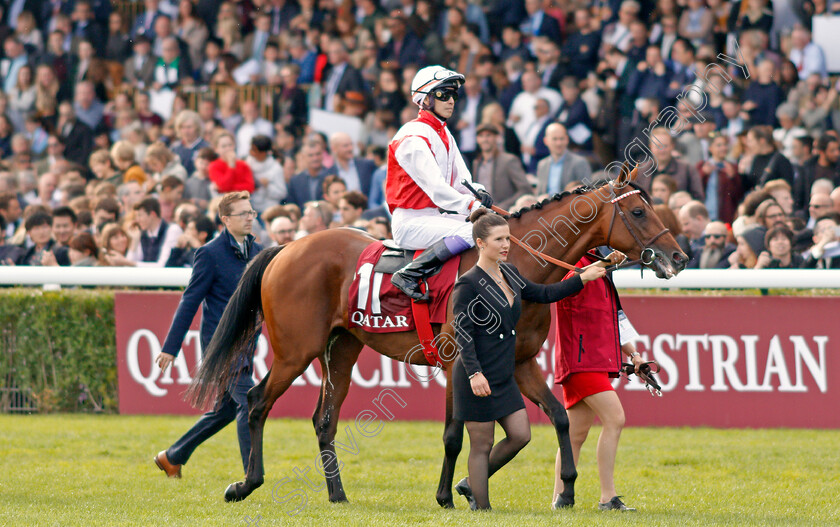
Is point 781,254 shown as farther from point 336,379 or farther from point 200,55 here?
point 200,55

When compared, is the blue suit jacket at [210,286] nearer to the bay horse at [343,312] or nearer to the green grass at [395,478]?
the bay horse at [343,312]

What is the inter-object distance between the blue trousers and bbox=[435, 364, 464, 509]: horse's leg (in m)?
1.28

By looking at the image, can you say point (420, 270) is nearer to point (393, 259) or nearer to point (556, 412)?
point (393, 259)

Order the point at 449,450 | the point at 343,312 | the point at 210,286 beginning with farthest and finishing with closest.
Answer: the point at 210,286 < the point at 343,312 < the point at 449,450

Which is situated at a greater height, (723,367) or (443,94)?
(443,94)

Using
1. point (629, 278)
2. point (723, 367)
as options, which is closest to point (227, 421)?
point (629, 278)

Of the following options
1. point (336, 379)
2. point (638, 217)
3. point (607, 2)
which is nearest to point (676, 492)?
point (638, 217)

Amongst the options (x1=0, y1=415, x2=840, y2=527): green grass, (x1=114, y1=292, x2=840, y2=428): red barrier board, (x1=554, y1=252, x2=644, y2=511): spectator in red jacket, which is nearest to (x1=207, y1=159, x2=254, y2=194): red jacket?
(x1=0, y1=415, x2=840, y2=527): green grass

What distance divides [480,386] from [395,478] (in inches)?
76.2

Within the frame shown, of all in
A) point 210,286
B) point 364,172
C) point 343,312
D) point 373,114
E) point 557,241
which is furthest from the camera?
point 373,114

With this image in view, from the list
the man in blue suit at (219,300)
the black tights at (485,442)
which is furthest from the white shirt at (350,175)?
the black tights at (485,442)

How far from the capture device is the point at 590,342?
5723 mm

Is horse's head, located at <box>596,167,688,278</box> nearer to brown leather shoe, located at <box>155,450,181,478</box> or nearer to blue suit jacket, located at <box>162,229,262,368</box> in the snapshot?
blue suit jacket, located at <box>162,229,262,368</box>

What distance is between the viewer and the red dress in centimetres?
570
